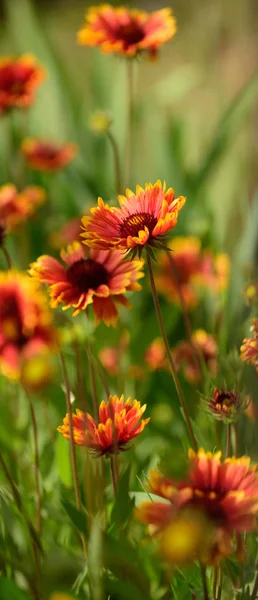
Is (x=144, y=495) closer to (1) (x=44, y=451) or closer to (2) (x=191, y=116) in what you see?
(1) (x=44, y=451)

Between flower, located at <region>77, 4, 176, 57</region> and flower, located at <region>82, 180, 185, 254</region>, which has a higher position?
flower, located at <region>77, 4, 176, 57</region>

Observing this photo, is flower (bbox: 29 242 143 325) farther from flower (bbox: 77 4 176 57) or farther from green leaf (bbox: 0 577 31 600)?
flower (bbox: 77 4 176 57)

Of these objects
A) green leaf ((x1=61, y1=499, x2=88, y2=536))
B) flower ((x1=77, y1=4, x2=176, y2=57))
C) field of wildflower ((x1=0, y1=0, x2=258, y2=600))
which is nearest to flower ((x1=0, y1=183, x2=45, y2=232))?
field of wildflower ((x1=0, y1=0, x2=258, y2=600))

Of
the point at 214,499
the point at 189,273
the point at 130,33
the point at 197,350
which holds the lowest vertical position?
the point at 214,499

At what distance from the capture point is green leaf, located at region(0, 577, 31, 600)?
13.7 inches

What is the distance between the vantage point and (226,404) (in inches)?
15.5

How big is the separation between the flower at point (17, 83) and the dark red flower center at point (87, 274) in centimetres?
37

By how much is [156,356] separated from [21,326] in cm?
35

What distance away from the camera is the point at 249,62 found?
57.7 inches

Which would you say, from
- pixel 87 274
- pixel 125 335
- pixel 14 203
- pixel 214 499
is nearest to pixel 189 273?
pixel 125 335

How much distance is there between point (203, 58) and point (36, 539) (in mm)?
1545

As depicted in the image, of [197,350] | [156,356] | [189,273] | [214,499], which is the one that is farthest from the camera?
[189,273]

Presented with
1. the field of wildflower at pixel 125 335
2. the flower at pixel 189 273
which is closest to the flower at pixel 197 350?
the field of wildflower at pixel 125 335

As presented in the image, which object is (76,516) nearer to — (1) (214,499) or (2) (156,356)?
(1) (214,499)
